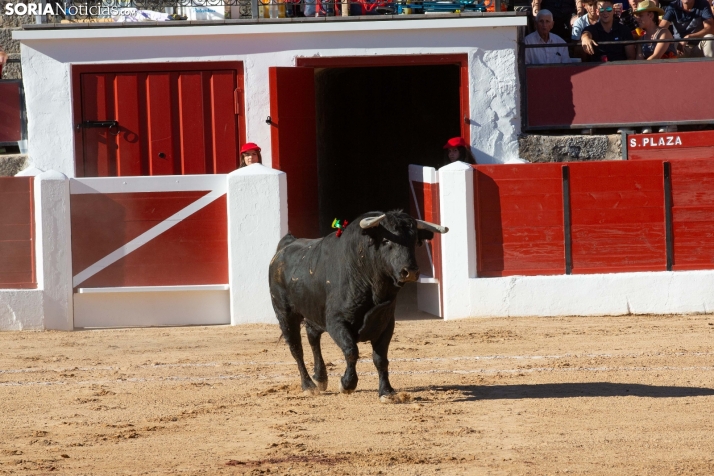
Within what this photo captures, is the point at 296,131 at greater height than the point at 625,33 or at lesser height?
lesser

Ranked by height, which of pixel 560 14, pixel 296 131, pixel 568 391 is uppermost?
pixel 560 14

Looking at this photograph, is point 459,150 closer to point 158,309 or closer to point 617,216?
point 617,216

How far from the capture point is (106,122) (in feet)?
40.6

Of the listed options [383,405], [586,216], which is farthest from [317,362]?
A: [586,216]

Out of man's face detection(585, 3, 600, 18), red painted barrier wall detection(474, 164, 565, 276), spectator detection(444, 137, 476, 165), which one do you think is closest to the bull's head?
red painted barrier wall detection(474, 164, 565, 276)

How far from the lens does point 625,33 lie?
501 inches

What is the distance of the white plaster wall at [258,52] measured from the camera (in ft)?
40.2

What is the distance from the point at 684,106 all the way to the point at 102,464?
9.00 metres

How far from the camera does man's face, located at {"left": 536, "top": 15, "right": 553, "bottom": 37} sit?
41.1 feet

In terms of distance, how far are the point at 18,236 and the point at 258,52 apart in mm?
3290

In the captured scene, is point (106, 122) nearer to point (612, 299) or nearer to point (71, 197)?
point (71, 197)

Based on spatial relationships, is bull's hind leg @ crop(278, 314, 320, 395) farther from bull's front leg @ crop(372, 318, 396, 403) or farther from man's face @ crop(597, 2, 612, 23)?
man's face @ crop(597, 2, 612, 23)

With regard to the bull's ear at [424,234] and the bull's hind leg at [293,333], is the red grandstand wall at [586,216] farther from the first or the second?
the bull's ear at [424,234]

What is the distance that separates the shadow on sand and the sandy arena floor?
0.06ft
